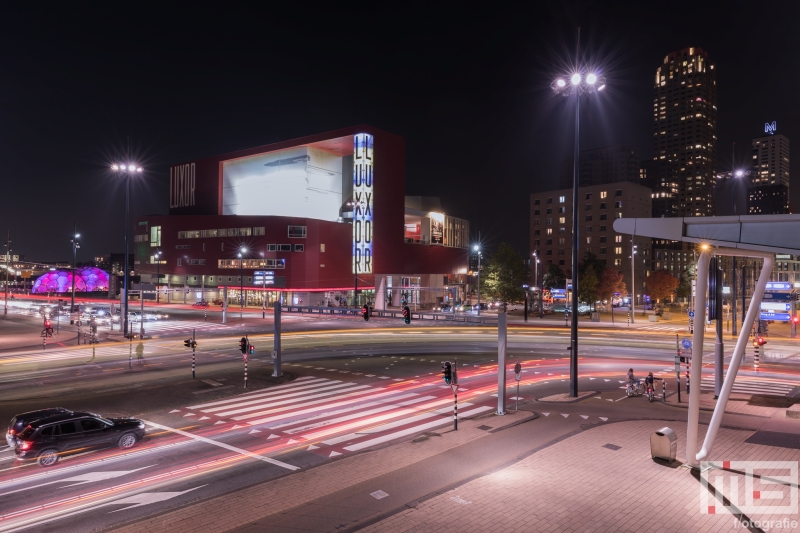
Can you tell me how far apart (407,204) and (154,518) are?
101 m

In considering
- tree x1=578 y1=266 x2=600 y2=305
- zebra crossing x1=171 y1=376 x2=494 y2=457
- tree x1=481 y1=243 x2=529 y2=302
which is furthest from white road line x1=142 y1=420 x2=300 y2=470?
tree x1=578 y1=266 x2=600 y2=305

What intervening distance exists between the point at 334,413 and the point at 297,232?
62578mm

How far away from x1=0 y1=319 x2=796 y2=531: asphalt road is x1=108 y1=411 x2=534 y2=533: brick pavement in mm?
690

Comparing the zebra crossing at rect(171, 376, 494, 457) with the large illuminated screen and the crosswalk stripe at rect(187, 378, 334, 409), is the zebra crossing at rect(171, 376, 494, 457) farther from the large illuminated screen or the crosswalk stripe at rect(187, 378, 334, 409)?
the large illuminated screen

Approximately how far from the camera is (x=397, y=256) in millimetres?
86062

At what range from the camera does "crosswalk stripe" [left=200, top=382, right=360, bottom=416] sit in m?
18.9

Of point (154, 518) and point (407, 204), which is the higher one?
point (407, 204)

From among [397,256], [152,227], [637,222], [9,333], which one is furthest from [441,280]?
[637,222]

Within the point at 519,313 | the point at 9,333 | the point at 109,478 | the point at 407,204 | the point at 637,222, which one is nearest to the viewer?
the point at 637,222

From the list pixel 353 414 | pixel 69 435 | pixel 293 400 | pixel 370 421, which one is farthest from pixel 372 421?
pixel 69 435

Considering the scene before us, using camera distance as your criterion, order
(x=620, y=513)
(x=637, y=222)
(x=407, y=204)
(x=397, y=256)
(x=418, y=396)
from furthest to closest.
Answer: (x=407, y=204) → (x=397, y=256) → (x=418, y=396) → (x=637, y=222) → (x=620, y=513)

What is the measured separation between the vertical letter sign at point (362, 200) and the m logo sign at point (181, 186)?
39816mm

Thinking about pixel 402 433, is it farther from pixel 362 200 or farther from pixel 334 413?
pixel 362 200

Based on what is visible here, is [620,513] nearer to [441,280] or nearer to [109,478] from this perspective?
[109,478]
